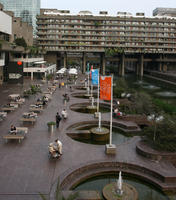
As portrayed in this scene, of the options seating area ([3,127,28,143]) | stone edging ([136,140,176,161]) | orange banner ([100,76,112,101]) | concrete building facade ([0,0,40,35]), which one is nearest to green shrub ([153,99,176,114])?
stone edging ([136,140,176,161])

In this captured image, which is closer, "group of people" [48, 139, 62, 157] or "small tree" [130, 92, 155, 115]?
"group of people" [48, 139, 62, 157]

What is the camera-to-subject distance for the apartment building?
8731 centimetres

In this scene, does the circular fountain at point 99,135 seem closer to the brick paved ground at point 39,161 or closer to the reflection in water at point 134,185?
the brick paved ground at point 39,161

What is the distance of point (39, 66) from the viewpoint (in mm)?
61812

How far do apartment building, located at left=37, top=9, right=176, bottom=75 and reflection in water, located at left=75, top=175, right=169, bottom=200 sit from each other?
78254 millimetres

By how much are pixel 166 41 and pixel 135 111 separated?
251 ft

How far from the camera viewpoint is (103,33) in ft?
294

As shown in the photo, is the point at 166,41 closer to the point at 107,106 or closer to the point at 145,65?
the point at 145,65

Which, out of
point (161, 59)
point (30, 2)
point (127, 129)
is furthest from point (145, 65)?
point (30, 2)

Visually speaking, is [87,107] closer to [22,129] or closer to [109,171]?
[22,129]

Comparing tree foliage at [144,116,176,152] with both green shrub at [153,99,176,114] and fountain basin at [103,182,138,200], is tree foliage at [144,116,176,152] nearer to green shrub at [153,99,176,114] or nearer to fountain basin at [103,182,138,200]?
fountain basin at [103,182,138,200]

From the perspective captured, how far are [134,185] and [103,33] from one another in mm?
82815

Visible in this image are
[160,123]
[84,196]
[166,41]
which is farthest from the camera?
[166,41]

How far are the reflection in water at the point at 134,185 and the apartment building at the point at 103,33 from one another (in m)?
78.3
